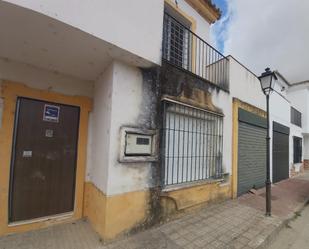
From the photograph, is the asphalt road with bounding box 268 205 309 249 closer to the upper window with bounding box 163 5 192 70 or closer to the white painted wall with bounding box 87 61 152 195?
the white painted wall with bounding box 87 61 152 195

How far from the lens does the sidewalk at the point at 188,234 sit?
331cm

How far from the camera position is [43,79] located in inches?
155

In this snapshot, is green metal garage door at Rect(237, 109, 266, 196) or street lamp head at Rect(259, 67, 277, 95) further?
green metal garage door at Rect(237, 109, 266, 196)

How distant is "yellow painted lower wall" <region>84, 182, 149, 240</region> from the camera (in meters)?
3.37

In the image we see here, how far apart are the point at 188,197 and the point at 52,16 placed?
4.42 metres

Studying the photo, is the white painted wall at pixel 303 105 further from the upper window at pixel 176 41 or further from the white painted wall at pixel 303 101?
the upper window at pixel 176 41

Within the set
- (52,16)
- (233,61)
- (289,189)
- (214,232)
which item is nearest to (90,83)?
(52,16)

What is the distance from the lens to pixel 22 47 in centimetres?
321

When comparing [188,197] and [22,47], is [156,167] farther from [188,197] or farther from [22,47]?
[22,47]

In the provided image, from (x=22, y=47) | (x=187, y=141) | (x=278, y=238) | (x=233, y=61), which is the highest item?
(x=233, y=61)

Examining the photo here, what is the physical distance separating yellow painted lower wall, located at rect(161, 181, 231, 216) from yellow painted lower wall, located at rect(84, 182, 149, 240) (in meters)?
0.61

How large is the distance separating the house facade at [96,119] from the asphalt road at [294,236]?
1759 mm

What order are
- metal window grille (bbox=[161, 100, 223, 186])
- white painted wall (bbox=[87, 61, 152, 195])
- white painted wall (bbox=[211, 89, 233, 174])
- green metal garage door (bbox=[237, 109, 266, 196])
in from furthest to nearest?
green metal garage door (bbox=[237, 109, 266, 196]), white painted wall (bbox=[211, 89, 233, 174]), metal window grille (bbox=[161, 100, 223, 186]), white painted wall (bbox=[87, 61, 152, 195])

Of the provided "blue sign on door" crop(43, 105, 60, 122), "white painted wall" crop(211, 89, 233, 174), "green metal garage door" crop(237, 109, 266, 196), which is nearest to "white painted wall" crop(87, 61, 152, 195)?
"blue sign on door" crop(43, 105, 60, 122)
